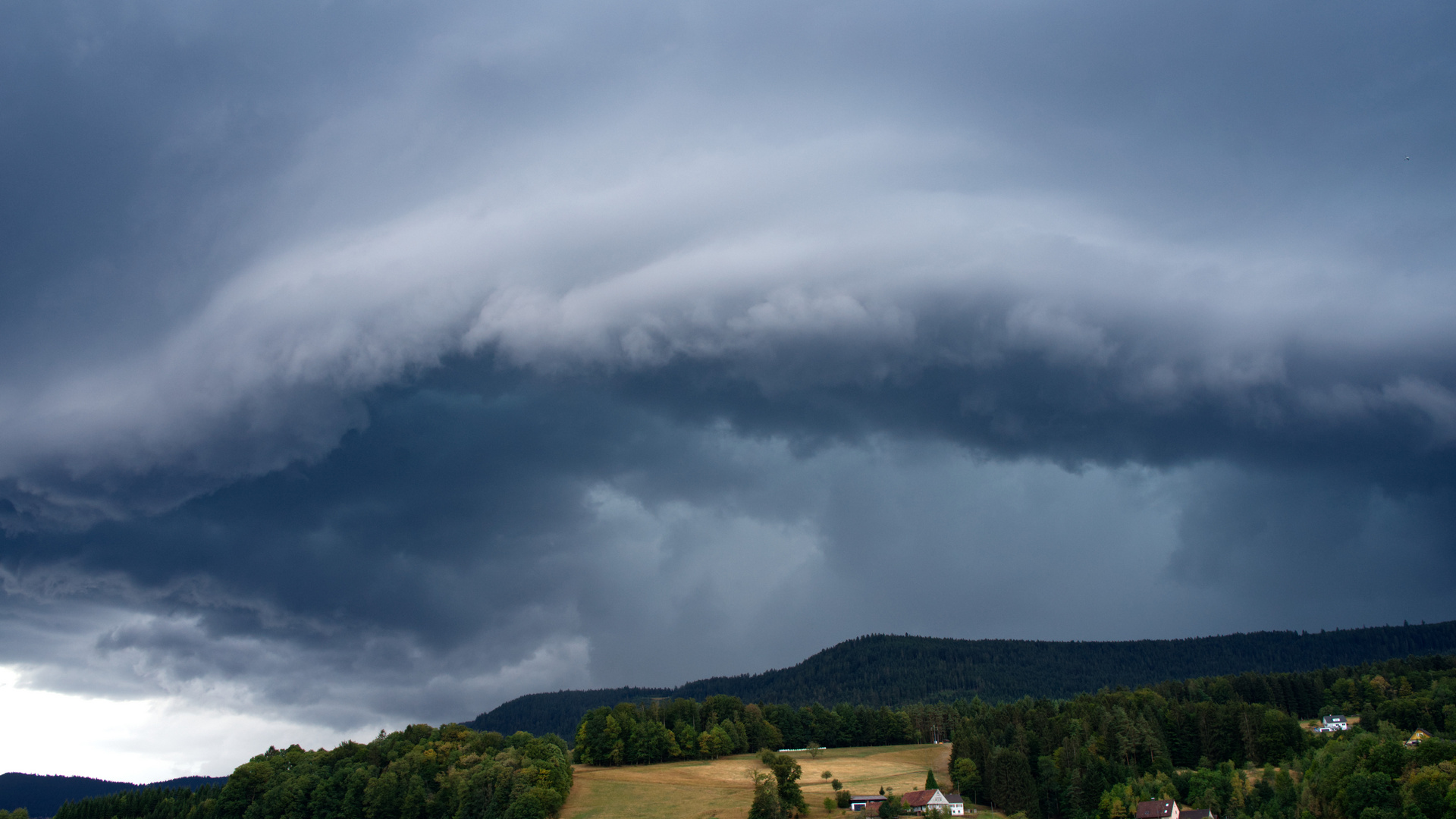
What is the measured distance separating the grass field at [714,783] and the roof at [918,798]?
21.4 feet

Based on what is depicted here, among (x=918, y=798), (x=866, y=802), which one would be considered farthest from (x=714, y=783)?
(x=918, y=798)

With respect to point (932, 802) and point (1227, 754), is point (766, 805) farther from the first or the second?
point (1227, 754)

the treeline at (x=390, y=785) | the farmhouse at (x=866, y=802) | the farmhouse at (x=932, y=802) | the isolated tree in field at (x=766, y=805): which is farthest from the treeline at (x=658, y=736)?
the isolated tree in field at (x=766, y=805)

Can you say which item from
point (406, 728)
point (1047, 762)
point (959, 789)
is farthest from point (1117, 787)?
point (406, 728)

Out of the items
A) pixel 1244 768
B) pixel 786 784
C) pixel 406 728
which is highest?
pixel 406 728

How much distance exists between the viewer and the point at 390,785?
488 ft

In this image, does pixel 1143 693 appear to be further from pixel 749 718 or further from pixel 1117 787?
pixel 749 718

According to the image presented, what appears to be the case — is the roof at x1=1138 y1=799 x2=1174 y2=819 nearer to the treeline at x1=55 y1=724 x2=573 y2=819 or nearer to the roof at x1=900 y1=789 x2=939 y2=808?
the roof at x1=900 y1=789 x2=939 y2=808

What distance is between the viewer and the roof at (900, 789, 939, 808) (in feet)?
427

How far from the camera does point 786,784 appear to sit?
4911 inches

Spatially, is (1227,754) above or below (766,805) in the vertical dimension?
below

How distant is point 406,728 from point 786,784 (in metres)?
95.3

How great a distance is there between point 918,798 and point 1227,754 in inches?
2139

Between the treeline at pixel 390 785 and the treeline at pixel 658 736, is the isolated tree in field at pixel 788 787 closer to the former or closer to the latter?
the treeline at pixel 390 785
